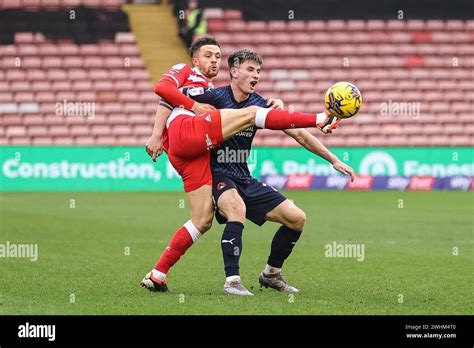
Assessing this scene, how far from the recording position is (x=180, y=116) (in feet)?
29.6

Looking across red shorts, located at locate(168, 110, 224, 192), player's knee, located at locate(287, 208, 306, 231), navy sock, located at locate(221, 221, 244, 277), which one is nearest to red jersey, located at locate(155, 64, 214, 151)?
red shorts, located at locate(168, 110, 224, 192)

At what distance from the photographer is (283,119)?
26.9ft

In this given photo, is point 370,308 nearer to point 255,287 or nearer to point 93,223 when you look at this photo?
point 255,287

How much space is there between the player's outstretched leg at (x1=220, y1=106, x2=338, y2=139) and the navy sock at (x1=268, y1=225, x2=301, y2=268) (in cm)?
127

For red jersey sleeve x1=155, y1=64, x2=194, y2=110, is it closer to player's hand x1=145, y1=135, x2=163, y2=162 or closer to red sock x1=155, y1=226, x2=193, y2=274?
player's hand x1=145, y1=135, x2=163, y2=162

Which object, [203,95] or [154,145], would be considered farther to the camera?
[203,95]

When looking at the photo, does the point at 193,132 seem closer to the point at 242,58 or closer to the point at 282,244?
the point at 242,58

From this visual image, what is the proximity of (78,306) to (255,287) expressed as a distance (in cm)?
217

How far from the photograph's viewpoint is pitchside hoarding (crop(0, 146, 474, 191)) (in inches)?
1070

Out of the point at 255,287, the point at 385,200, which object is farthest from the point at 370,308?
the point at 385,200

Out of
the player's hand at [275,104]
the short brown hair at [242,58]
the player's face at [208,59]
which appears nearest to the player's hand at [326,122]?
the player's hand at [275,104]

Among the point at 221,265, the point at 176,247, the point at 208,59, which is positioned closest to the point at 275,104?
the point at 208,59

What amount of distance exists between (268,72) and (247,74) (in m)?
25.8

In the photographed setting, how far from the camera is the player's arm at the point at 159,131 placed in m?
9.07
